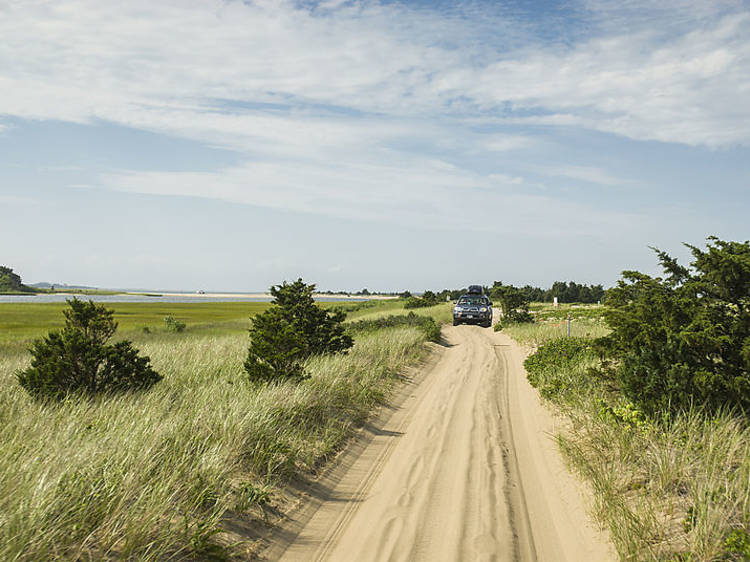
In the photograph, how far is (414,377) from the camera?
49.3 feet

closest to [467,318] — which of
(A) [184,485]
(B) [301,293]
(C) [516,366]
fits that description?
(C) [516,366]

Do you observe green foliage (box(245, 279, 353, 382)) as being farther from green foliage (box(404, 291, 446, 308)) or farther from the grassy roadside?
green foliage (box(404, 291, 446, 308))

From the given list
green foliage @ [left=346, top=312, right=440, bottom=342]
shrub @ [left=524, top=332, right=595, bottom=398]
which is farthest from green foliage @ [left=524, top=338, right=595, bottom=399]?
green foliage @ [left=346, top=312, right=440, bottom=342]

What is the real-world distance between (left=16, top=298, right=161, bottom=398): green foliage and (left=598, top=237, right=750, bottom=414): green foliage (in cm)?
917

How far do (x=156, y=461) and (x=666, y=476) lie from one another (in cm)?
585

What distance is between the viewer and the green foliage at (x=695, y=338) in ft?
24.6

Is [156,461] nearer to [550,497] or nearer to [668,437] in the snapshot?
[550,497]

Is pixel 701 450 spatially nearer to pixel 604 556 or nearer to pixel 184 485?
pixel 604 556

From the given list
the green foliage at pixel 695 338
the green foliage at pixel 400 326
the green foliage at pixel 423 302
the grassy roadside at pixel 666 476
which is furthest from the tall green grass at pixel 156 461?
the green foliage at pixel 423 302

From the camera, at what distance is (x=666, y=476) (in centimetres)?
573

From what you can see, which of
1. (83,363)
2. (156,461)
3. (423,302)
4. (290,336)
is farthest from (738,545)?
(423,302)

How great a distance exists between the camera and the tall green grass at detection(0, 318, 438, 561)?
424 centimetres

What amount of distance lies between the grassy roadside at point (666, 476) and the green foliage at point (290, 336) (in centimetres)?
578

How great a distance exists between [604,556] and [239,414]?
5088mm
